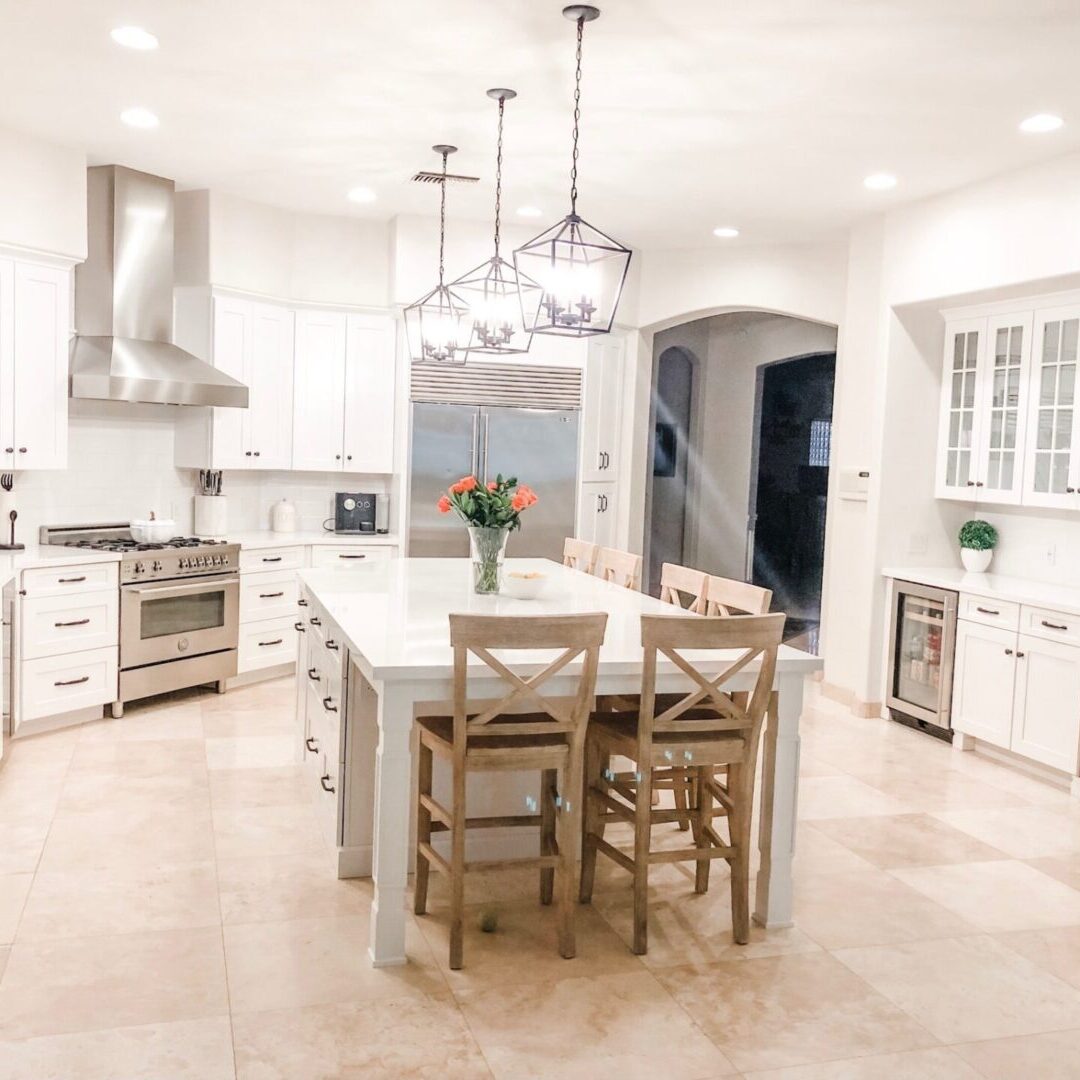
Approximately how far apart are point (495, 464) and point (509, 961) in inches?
170

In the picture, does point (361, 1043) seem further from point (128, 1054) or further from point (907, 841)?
point (907, 841)

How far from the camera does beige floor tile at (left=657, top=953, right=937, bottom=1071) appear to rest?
2.69 meters

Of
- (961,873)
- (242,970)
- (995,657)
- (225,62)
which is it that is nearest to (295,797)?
(242,970)

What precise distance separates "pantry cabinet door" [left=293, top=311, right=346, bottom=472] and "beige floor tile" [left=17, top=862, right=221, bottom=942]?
3587 mm

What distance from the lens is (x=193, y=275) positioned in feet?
21.1

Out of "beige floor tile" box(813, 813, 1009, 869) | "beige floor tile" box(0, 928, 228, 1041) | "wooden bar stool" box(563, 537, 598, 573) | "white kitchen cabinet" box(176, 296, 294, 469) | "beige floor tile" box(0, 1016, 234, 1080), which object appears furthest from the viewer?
"white kitchen cabinet" box(176, 296, 294, 469)

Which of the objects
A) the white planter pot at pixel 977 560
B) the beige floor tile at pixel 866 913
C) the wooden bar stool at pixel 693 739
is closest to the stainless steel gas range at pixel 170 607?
the wooden bar stool at pixel 693 739

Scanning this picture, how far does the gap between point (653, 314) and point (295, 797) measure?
175 inches

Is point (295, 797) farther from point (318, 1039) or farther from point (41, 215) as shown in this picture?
point (41, 215)

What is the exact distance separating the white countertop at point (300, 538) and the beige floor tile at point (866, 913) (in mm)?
3821

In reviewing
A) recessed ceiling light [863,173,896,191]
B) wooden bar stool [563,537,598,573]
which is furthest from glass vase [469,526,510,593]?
recessed ceiling light [863,173,896,191]

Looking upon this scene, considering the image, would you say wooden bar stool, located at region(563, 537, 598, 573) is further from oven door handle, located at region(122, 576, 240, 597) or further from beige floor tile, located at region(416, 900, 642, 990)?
beige floor tile, located at region(416, 900, 642, 990)

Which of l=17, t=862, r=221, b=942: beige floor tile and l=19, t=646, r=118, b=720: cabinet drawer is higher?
l=19, t=646, r=118, b=720: cabinet drawer

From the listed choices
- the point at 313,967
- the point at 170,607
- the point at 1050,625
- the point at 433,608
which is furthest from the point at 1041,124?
the point at 170,607
